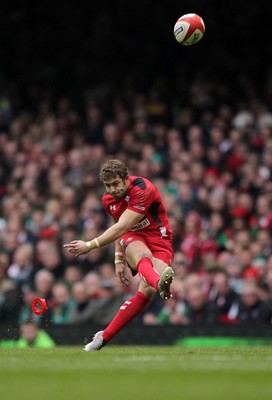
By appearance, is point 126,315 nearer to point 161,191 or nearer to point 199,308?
point 199,308

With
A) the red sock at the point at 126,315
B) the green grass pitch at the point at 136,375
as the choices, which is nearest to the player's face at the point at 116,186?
the red sock at the point at 126,315

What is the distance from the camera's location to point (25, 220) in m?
18.8

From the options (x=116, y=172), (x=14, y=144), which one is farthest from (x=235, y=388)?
(x=14, y=144)

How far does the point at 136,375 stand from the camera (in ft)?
26.6

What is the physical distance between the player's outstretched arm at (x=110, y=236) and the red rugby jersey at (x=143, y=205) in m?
0.09

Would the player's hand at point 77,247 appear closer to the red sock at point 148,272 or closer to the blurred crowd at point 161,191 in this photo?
the red sock at point 148,272

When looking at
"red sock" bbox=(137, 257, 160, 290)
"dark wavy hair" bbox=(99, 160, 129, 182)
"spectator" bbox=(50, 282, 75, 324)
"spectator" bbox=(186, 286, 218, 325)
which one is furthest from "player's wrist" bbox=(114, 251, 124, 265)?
"spectator" bbox=(50, 282, 75, 324)

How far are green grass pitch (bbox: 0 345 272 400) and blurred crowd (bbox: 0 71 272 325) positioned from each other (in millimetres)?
4478

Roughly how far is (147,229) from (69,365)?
271 centimetres

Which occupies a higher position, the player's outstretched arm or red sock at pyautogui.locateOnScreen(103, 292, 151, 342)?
the player's outstretched arm

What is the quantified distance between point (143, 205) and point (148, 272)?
68 cm

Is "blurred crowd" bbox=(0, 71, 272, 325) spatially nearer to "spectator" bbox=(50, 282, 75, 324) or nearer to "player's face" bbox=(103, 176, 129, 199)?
"spectator" bbox=(50, 282, 75, 324)

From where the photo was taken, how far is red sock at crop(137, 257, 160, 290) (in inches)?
415

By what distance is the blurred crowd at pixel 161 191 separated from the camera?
49.9ft
